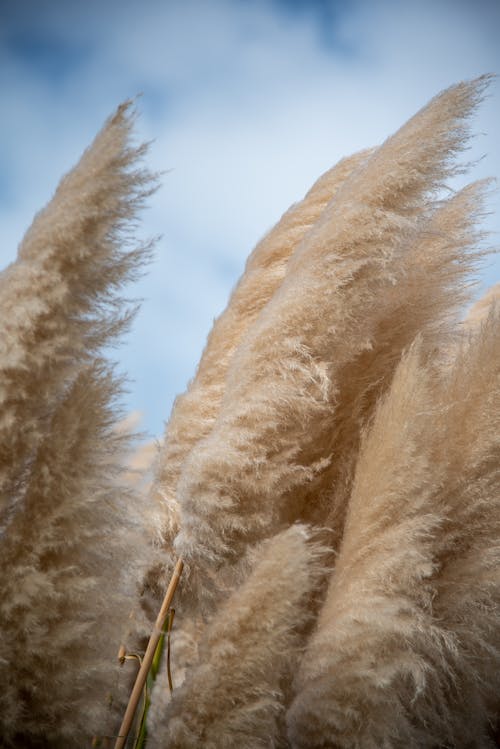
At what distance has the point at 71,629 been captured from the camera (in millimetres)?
1207

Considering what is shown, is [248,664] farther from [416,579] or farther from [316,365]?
[316,365]

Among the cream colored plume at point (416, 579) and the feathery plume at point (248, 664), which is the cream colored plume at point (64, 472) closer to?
the feathery plume at point (248, 664)

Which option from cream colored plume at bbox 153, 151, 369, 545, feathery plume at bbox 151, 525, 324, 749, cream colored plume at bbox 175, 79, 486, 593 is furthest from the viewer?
cream colored plume at bbox 153, 151, 369, 545

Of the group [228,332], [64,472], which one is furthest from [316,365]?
[64,472]

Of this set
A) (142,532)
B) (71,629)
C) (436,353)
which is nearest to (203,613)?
(142,532)

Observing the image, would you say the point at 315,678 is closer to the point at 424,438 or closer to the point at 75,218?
the point at 424,438

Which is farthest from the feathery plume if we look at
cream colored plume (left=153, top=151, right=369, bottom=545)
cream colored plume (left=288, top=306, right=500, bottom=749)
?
cream colored plume (left=153, top=151, right=369, bottom=545)

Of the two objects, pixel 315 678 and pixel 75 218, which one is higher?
pixel 75 218

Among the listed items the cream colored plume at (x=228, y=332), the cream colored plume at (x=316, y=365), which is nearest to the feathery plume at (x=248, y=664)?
the cream colored plume at (x=316, y=365)

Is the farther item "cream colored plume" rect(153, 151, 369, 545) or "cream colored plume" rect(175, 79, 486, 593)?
"cream colored plume" rect(153, 151, 369, 545)

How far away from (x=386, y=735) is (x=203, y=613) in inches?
17.6

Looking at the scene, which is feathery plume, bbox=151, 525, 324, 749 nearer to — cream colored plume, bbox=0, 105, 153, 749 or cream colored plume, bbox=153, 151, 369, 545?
cream colored plume, bbox=0, 105, 153, 749

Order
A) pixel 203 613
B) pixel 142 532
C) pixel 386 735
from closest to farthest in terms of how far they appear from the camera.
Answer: pixel 386 735
pixel 142 532
pixel 203 613

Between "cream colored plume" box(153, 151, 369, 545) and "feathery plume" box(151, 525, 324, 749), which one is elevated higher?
"cream colored plume" box(153, 151, 369, 545)
